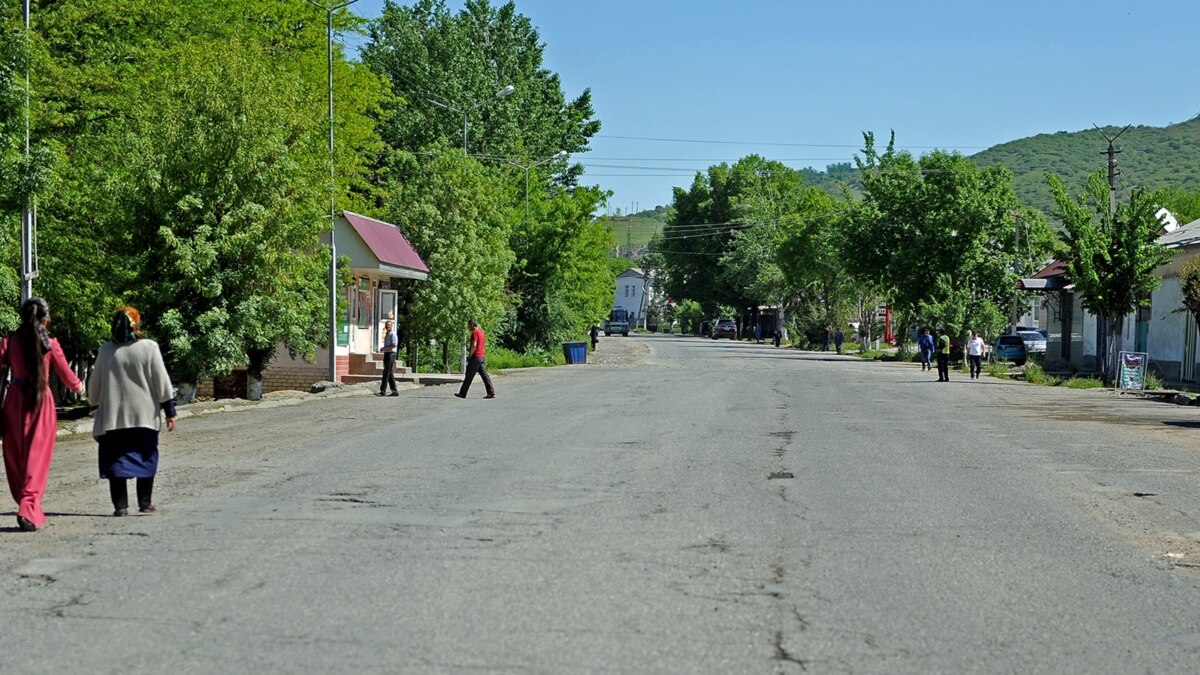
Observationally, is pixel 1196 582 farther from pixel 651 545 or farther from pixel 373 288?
pixel 373 288

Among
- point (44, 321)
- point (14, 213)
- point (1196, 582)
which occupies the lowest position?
point (1196, 582)

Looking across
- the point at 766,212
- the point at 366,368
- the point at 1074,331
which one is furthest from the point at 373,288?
the point at 766,212

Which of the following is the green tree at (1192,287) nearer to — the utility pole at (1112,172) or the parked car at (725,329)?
the utility pole at (1112,172)

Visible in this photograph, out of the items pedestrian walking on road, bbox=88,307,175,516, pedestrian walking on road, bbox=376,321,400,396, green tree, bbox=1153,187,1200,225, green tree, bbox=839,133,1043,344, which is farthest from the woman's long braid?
green tree, bbox=1153,187,1200,225

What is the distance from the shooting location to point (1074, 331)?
61844 millimetres

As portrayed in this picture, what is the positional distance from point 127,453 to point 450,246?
38297 millimetres

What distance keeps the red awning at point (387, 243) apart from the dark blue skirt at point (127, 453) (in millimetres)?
30632

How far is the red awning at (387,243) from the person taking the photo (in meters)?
42.6

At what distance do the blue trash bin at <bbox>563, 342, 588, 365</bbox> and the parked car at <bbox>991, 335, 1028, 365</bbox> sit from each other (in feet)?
57.3

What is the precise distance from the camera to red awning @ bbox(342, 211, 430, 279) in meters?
42.6

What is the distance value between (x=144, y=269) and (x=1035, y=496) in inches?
847

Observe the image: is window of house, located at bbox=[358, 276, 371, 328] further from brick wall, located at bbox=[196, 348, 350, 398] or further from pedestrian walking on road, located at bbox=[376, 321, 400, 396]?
pedestrian walking on road, located at bbox=[376, 321, 400, 396]

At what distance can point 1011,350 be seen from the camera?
6209 centimetres

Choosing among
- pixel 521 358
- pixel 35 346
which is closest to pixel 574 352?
pixel 521 358
